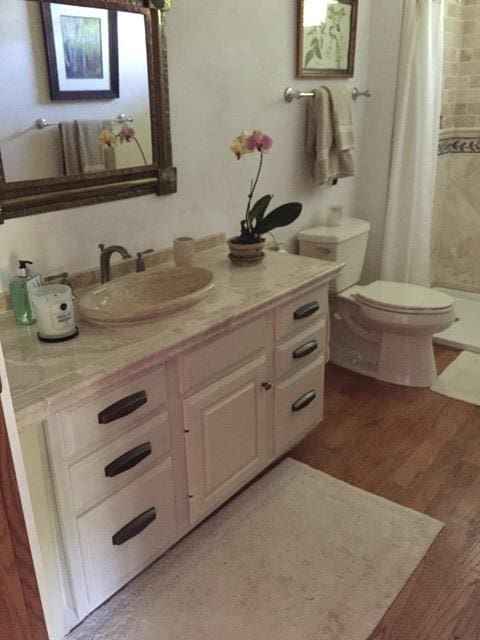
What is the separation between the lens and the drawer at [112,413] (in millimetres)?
1308

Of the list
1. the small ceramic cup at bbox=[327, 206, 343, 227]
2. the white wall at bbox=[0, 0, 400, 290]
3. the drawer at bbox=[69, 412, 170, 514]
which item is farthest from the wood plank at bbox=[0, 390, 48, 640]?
the small ceramic cup at bbox=[327, 206, 343, 227]

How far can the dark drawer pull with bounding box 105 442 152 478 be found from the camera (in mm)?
1417

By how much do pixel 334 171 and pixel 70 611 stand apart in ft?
7.20

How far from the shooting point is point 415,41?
2869 millimetres

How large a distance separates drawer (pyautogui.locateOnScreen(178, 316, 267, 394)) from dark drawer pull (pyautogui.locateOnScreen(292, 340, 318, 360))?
8.6 inches

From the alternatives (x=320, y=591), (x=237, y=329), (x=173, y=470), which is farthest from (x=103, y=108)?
(x=320, y=591)

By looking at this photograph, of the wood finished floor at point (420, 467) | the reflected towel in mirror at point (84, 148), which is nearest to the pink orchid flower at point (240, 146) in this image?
the reflected towel in mirror at point (84, 148)

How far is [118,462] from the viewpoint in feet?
4.69

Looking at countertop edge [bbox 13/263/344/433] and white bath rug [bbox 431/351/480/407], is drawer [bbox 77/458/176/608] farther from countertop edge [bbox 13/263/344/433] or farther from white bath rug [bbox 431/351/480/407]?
white bath rug [bbox 431/351/480/407]

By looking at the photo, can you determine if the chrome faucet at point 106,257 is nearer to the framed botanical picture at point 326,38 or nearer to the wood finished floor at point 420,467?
the wood finished floor at point 420,467

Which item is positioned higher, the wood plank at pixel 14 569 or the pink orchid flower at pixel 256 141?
the pink orchid flower at pixel 256 141

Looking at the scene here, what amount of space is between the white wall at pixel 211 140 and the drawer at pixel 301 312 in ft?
1.88

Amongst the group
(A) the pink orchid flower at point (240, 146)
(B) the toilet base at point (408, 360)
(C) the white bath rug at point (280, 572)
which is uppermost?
(A) the pink orchid flower at point (240, 146)

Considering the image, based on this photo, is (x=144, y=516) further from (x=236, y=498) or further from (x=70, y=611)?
(x=236, y=498)
